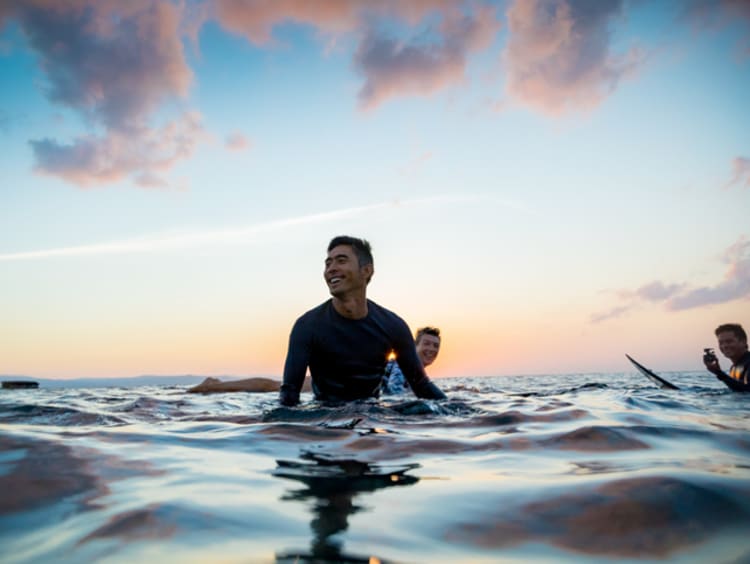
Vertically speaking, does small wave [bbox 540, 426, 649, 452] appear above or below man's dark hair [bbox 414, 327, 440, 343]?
below

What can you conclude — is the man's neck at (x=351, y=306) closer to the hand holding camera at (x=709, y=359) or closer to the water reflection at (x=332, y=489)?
the water reflection at (x=332, y=489)

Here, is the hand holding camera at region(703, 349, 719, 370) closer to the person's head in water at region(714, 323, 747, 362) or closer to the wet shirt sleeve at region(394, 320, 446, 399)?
the person's head in water at region(714, 323, 747, 362)

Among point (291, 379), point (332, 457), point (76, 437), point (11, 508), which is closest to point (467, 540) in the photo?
point (332, 457)

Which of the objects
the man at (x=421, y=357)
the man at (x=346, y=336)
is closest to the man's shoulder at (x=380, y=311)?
the man at (x=346, y=336)

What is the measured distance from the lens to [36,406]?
15.9 ft

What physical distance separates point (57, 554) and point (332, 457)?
1.25 m

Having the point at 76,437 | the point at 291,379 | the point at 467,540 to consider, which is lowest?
the point at 467,540

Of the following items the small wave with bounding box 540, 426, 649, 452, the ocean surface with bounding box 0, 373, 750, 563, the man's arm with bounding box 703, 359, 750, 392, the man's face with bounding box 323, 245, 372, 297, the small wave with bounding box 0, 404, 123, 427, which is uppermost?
the man's face with bounding box 323, 245, 372, 297

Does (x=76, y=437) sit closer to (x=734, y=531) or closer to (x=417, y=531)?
(x=417, y=531)

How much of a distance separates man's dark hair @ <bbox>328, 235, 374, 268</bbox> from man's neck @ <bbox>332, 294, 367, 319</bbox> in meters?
0.42

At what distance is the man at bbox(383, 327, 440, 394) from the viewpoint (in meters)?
8.49

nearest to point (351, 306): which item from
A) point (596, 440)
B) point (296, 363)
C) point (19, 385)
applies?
point (296, 363)

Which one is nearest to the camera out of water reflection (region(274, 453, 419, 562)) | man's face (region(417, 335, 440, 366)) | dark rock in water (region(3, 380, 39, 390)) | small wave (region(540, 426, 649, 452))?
water reflection (region(274, 453, 419, 562))

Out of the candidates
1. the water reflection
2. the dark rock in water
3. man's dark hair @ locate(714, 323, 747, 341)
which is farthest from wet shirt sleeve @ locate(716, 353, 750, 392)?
the dark rock in water
